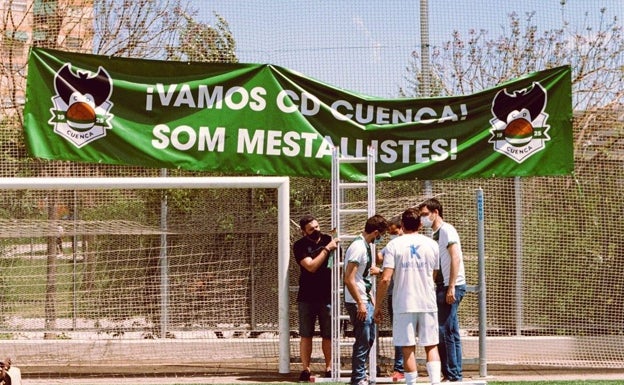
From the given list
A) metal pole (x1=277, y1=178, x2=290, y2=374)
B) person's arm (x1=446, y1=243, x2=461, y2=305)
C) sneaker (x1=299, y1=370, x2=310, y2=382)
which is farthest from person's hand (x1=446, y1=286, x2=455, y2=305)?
metal pole (x1=277, y1=178, x2=290, y2=374)

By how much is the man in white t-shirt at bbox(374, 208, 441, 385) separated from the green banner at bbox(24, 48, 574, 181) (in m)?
2.86

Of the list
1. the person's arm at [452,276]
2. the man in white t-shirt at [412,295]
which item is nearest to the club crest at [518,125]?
the person's arm at [452,276]

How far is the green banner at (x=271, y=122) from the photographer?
38.4ft

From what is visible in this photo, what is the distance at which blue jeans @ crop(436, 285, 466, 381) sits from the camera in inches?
400

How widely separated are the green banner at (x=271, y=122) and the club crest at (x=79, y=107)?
0.01m

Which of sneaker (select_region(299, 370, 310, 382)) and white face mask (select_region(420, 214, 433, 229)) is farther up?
white face mask (select_region(420, 214, 433, 229))

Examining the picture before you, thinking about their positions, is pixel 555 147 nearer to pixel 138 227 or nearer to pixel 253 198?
pixel 253 198

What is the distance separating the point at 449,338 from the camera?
10188 mm

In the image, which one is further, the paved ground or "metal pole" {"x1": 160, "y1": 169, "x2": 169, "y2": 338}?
"metal pole" {"x1": 160, "y1": 169, "x2": 169, "y2": 338}

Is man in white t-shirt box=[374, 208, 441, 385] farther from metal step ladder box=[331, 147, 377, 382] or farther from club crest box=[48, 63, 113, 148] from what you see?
club crest box=[48, 63, 113, 148]

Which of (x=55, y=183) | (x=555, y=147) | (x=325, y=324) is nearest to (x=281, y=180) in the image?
(x=325, y=324)

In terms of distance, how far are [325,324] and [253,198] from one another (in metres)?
2.13

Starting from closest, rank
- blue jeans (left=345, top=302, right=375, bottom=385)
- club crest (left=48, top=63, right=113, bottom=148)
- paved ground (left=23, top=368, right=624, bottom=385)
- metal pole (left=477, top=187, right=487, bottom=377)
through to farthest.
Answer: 1. blue jeans (left=345, top=302, right=375, bottom=385)
2. paved ground (left=23, top=368, right=624, bottom=385)
3. metal pole (left=477, top=187, right=487, bottom=377)
4. club crest (left=48, top=63, right=113, bottom=148)

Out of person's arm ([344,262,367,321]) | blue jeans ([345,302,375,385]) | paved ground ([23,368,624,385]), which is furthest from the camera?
paved ground ([23,368,624,385])
